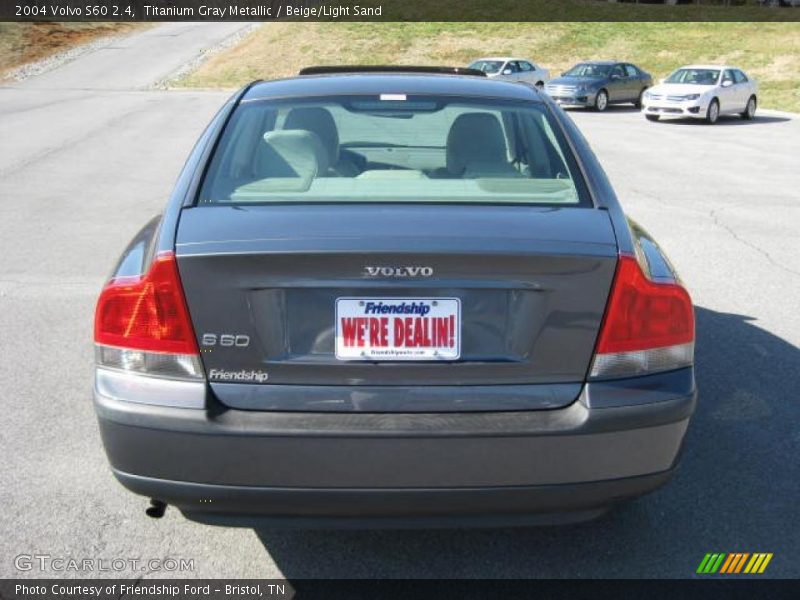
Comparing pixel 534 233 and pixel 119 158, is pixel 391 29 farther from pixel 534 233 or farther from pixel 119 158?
pixel 534 233

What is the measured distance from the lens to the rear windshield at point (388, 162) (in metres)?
3.41

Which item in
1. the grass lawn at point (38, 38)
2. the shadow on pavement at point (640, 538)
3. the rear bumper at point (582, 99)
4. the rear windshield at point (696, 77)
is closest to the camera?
the shadow on pavement at point (640, 538)

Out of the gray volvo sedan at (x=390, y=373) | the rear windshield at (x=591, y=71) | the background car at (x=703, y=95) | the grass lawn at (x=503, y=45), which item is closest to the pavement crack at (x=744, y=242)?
the gray volvo sedan at (x=390, y=373)

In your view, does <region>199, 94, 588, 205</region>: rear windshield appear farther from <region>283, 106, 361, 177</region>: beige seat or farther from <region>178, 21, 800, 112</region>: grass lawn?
<region>178, 21, 800, 112</region>: grass lawn

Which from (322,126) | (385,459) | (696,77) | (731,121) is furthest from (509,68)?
(385,459)

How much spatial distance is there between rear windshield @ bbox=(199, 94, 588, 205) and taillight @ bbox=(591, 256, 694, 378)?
50 centimetres

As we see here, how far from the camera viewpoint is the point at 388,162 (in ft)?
15.0

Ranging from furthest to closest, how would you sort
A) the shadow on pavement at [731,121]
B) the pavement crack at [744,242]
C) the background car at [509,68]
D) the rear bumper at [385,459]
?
the background car at [509,68]
the shadow on pavement at [731,121]
the pavement crack at [744,242]
the rear bumper at [385,459]

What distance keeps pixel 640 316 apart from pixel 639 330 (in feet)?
0.14

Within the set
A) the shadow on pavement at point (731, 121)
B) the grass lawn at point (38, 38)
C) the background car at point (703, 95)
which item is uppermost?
the background car at point (703, 95)

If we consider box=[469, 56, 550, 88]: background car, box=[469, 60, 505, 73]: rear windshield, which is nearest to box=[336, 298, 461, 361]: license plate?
box=[469, 56, 550, 88]: background car

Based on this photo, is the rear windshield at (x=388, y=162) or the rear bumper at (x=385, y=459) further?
the rear windshield at (x=388, y=162)

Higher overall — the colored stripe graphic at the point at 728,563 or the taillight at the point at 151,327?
the taillight at the point at 151,327

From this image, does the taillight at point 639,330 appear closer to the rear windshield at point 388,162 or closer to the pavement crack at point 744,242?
the rear windshield at point 388,162
